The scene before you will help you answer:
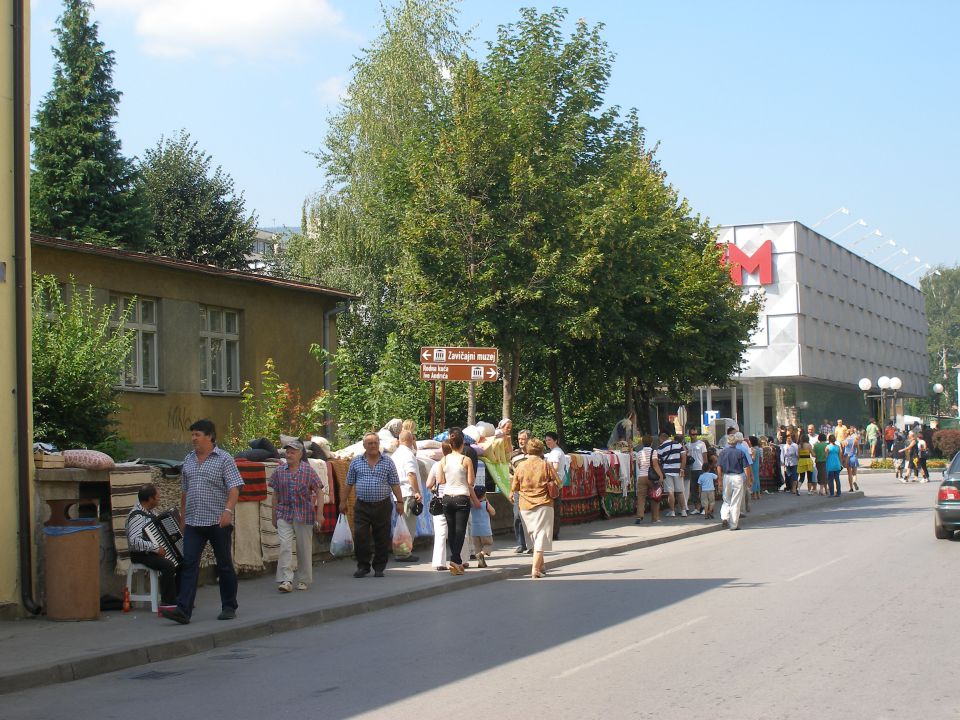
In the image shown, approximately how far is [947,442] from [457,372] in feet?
128

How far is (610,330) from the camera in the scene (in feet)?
88.3

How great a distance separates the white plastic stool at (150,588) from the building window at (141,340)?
11.5 metres

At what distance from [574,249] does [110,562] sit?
40.6 feet

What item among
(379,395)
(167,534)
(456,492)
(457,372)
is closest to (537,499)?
(456,492)

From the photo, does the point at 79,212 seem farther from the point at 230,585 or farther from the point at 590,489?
the point at 230,585

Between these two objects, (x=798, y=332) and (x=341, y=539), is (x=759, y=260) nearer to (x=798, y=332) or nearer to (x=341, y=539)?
(x=798, y=332)

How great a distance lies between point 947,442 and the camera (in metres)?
50.6

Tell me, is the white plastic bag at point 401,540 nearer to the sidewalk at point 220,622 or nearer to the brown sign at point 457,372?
the sidewalk at point 220,622

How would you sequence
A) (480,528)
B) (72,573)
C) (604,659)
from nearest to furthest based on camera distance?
(604,659) → (72,573) → (480,528)

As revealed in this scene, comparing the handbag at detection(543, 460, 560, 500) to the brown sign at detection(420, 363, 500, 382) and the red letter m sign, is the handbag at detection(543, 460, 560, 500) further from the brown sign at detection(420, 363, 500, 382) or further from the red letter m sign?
the red letter m sign

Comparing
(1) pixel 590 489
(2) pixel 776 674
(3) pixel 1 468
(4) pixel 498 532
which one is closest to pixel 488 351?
(4) pixel 498 532

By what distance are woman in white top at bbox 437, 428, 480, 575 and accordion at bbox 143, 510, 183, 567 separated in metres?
4.26

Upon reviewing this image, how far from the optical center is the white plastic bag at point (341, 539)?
648 inches

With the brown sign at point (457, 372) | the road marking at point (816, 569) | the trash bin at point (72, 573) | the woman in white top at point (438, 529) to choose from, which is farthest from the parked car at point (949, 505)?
the trash bin at point (72, 573)
